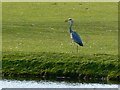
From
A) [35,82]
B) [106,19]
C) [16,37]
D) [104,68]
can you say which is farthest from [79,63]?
[106,19]

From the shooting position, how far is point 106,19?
4078 cm

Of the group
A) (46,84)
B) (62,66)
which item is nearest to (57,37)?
(62,66)

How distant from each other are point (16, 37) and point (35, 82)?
34.6 feet

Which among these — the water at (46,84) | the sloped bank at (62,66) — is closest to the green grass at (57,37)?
the sloped bank at (62,66)

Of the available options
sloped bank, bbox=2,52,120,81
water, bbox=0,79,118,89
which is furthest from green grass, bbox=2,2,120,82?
water, bbox=0,79,118,89

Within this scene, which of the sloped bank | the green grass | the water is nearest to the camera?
the water

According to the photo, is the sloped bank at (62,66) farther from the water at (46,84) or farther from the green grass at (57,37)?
the water at (46,84)

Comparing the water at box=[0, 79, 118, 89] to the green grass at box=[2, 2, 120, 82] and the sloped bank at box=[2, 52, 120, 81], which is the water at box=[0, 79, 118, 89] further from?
the green grass at box=[2, 2, 120, 82]

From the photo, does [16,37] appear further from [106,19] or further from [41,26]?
[106,19]

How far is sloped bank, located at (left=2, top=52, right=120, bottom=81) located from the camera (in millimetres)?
22469

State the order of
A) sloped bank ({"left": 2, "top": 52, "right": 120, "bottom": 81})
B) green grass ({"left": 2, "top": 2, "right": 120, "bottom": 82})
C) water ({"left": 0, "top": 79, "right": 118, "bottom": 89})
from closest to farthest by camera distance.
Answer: water ({"left": 0, "top": 79, "right": 118, "bottom": 89}), sloped bank ({"left": 2, "top": 52, "right": 120, "bottom": 81}), green grass ({"left": 2, "top": 2, "right": 120, "bottom": 82})

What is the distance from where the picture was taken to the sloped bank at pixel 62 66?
22469 mm

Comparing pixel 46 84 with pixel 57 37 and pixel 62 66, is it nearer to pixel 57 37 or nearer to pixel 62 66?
pixel 62 66

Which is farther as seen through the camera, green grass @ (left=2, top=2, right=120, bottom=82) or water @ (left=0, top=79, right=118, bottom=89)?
green grass @ (left=2, top=2, right=120, bottom=82)
